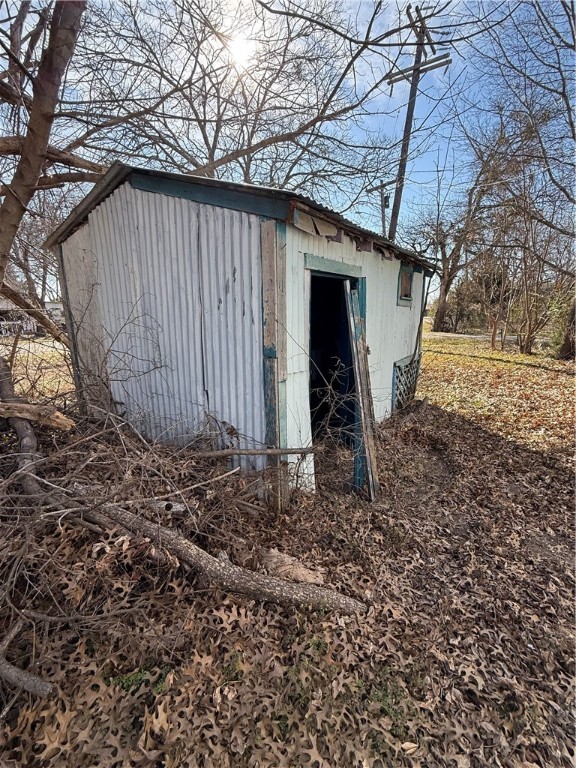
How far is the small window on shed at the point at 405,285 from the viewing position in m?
6.96

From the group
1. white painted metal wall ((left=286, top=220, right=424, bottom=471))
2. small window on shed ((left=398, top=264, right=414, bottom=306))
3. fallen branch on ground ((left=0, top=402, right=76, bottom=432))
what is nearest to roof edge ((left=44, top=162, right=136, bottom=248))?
white painted metal wall ((left=286, top=220, right=424, bottom=471))

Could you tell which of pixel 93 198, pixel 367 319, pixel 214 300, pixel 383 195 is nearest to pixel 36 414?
pixel 214 300

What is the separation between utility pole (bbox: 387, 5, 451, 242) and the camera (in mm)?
3473

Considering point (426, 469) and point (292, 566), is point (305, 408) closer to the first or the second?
point (292, 566)

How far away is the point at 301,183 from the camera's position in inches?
337

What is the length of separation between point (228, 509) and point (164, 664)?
1138 millimetres

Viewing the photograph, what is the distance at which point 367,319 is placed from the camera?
5.59 metres

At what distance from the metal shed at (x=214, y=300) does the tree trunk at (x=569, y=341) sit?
40.4 feet

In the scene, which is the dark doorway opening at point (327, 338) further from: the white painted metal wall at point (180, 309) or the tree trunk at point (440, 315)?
the tree trunk at point (440, 315)

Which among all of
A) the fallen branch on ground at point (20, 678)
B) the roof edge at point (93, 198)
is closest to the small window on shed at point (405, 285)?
the roof edge at point (93, 198)

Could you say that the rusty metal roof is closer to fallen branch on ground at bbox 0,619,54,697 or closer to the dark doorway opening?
the dark doorway opening

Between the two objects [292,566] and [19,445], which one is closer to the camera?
[292,566]

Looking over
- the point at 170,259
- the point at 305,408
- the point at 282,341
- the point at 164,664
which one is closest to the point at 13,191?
the point at 170,259

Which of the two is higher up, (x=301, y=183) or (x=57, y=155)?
(x=301, y=183)
